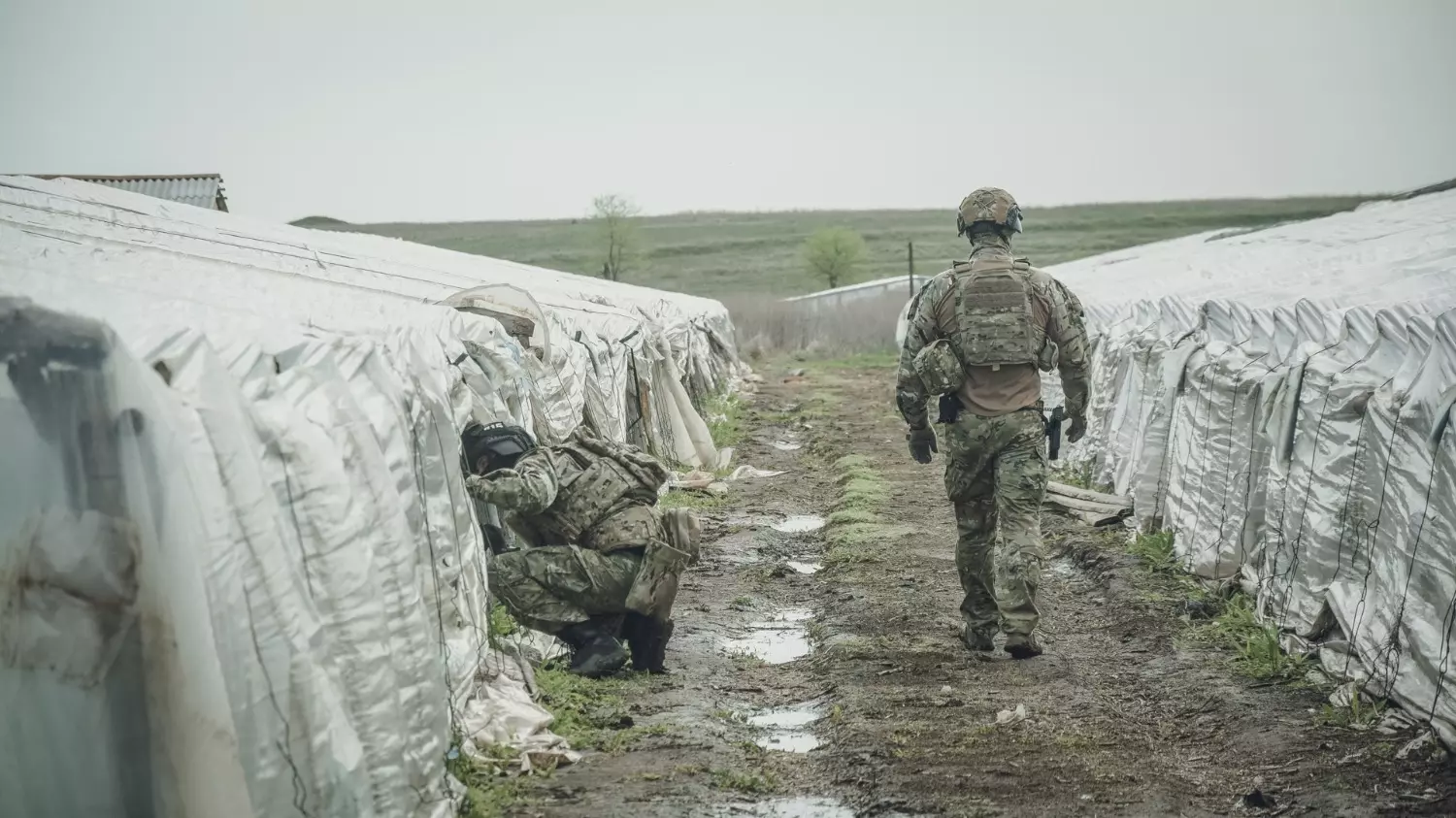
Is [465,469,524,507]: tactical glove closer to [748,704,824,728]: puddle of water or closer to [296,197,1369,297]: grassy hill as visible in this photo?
[748,704,824,728]: puddle of water

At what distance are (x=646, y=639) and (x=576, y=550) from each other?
1.85 feet

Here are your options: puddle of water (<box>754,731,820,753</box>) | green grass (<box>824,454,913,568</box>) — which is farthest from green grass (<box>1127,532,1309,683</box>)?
puddle of water (<box>754,731,820,753</box>)

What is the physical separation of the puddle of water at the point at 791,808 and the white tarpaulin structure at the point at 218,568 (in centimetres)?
82

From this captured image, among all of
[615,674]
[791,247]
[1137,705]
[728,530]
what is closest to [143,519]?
[615,674]

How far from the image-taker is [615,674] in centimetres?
619

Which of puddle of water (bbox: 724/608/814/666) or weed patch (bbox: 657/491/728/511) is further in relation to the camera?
weed patch (bbox: 657/491/728/511)

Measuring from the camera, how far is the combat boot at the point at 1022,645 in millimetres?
6707

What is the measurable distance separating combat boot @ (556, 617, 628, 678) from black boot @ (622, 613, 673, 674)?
9cm

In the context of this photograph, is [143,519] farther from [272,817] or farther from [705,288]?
[705,288]

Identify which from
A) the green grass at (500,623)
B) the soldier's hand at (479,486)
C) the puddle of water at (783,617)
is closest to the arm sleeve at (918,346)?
the puddle of water at (783,617)

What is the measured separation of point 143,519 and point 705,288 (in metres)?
78.1

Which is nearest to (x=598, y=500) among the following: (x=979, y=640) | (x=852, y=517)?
(x=979, y=640)

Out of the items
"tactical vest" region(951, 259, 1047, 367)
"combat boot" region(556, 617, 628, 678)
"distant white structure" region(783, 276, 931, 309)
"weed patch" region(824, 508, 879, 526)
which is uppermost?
"tactical vest" region(951, 259, 1047, 367)

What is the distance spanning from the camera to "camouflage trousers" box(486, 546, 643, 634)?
592 cm
